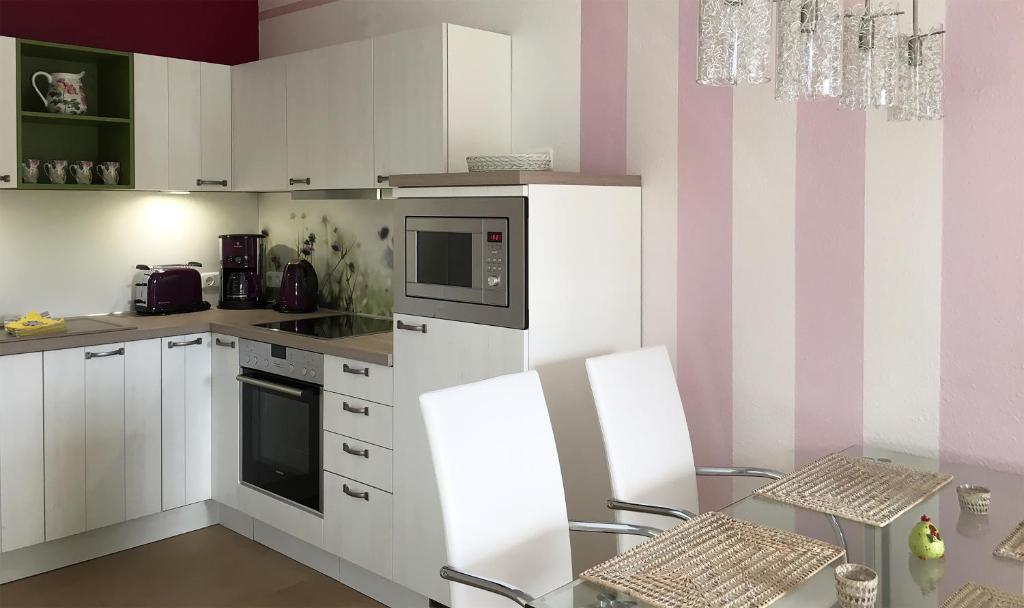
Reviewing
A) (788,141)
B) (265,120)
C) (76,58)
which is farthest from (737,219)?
(76,58)

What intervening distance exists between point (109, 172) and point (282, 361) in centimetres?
116

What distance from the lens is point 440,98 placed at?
3291mm

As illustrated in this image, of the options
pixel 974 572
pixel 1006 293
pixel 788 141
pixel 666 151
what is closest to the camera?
pixel 974 572

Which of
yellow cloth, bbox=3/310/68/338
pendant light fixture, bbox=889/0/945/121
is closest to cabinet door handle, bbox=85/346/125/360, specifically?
yellow cloth, bbox=3/310/68/338

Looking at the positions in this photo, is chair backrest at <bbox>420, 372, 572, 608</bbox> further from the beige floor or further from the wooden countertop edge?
the beige floor

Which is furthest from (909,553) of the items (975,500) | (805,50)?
(805,50)

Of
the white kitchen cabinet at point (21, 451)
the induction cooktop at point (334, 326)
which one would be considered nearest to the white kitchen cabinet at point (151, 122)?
the induction cooktop at point (334, 326)

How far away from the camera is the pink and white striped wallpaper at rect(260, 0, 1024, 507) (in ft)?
7.89

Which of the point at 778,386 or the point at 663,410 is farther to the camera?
the point at 778,386

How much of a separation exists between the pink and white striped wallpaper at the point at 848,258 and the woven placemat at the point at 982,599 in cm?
91

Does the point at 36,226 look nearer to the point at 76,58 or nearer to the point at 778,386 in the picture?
the point at 76,58

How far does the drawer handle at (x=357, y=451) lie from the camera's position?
329 centimetres

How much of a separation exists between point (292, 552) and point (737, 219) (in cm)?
222

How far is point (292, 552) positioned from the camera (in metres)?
3.79
